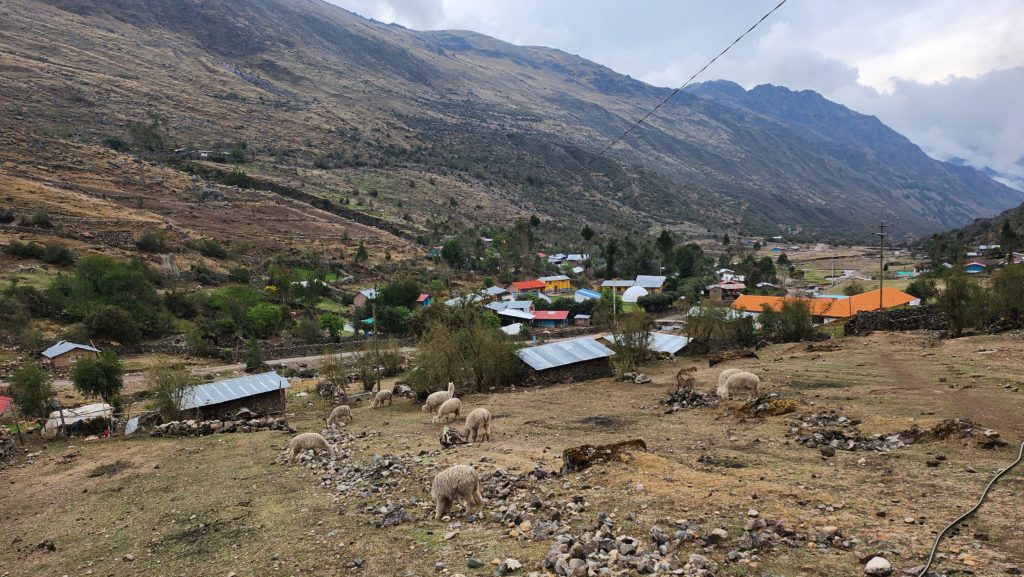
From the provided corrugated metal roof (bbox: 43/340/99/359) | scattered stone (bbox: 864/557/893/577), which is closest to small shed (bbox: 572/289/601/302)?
corrugated metal roof (bbox: 43/340/99/359)

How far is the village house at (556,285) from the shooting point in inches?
3155

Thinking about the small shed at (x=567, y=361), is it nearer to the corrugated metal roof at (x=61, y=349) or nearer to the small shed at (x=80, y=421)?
the small shed at (x=80, y=421)

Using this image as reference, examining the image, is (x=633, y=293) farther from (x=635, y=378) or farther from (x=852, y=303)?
(x=635, y=378)

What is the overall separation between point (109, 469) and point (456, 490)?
1340 cm

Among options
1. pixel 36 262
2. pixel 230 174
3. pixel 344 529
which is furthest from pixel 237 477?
pixel 230 174

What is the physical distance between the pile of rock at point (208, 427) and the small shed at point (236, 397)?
4.49 feet

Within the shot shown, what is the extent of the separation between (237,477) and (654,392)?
1626cm

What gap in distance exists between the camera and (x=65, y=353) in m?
36.7

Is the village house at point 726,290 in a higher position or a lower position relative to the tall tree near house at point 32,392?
lower

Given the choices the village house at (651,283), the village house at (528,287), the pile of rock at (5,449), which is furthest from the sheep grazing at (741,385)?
the village house at (651,283)

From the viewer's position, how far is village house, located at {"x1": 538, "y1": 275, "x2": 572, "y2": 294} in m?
80.1

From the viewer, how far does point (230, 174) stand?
10481 cm

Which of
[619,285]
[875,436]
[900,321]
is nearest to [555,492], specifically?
[875,436]

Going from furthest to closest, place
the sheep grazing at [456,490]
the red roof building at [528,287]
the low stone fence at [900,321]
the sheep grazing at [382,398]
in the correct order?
the red roof building at [528,287] → the low stone fence at [900,321] → the sheep grazing at [382,398] → the sheep grazing at [456,490]
